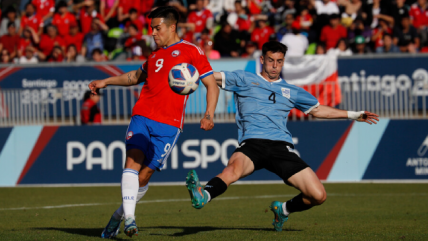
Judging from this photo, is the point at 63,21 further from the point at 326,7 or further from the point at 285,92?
the point at 285,92

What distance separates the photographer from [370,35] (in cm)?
1925

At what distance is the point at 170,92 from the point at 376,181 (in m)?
9.20

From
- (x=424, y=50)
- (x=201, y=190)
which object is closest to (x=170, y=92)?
(x=201, y=190)

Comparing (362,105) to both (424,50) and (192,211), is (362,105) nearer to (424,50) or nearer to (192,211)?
(424,50)

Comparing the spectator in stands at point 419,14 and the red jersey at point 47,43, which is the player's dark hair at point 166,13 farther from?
the spectator in stands at point 419,14

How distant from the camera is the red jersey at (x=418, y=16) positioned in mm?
19938

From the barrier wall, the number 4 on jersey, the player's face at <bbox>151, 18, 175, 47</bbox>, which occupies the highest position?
the player's face at <bbox>151, 18, 175, 47</bbox>

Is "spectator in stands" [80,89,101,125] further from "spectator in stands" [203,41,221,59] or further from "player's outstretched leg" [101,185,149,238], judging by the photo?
"player's outstretched leg" [101,185,149,238]

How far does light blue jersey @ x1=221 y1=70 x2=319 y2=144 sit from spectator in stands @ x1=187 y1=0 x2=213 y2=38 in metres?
13.5

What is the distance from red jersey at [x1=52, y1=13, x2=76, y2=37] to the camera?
2094 cm

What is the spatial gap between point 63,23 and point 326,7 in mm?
8975

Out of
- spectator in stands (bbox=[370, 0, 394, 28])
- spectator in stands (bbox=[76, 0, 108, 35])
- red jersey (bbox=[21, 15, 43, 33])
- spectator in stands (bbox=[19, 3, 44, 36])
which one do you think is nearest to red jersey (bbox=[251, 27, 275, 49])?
spectator in stands (bbox=[370, 0, 394, 28])

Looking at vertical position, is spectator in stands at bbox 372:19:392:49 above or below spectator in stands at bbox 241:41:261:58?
above

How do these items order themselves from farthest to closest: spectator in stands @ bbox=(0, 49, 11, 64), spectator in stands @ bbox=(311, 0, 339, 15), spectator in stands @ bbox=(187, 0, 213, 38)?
spectator in stands @ bbox=(187, 0, 213, 38) → spectator in stands @ bbox=(311, 0, 339, 15) → spectator in stands @ bbox=(0, 49, 11, 64)
